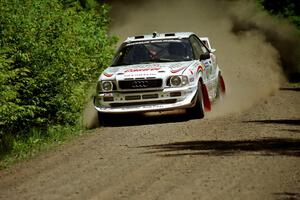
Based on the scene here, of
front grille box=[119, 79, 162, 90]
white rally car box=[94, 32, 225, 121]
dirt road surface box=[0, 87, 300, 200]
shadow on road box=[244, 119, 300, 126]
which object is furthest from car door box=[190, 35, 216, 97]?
shadow on road box=[244, 119, 300, 126]

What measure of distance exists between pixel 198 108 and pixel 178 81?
2.27ft

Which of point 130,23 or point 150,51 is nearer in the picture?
point 150,51

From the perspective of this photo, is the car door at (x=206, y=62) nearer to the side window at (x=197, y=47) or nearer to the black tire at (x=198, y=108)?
the side window at (x=197, y=47)

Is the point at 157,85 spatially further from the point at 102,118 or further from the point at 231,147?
the point at 231,147

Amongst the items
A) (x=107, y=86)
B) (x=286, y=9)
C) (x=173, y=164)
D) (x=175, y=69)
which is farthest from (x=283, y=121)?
(x=286, y=9)

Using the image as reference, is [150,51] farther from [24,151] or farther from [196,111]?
[24,151]

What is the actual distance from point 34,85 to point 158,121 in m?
2.61

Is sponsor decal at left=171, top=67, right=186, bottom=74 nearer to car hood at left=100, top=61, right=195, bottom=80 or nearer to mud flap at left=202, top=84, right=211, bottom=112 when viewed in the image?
car hood at left=100, top=61, right=195, bottom=80

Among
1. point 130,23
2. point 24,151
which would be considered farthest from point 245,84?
point 130,23

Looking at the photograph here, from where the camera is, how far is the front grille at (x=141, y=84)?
50.4 ft

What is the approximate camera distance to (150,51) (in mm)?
16578

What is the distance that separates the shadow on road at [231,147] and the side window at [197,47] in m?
4.62

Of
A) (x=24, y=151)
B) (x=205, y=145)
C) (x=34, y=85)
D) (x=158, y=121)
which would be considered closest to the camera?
(x=205, y=145)

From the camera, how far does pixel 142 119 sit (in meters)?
16.8
